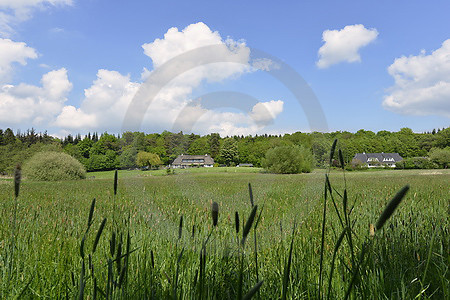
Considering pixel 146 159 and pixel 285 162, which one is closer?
pixel 146 159

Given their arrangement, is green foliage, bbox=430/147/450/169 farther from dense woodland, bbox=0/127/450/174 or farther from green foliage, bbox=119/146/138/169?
green foliage, bbox=119/146/138/169

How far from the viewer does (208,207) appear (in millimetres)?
5422

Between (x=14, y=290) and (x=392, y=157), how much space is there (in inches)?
4807

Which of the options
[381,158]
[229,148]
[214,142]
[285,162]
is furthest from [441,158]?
[214,142]

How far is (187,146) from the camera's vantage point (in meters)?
6.73

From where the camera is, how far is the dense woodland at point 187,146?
628 centimetres

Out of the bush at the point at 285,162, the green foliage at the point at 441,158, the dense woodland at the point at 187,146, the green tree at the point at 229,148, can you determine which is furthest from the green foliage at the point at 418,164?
the green tree at the point at 229,148

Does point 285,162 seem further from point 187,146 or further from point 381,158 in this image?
point 381,158

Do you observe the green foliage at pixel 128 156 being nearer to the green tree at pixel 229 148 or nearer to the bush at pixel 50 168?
the green tree at pixel 229 148

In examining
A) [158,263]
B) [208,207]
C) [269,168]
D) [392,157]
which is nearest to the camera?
[158,263]

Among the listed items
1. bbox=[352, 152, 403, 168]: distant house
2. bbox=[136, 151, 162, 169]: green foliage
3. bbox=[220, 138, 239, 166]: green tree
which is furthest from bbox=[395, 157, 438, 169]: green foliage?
bbox=[136, 151, 162, 169]: green foliage

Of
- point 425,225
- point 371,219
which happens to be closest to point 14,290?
point 371,219

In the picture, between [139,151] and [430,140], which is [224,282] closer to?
[139,151]

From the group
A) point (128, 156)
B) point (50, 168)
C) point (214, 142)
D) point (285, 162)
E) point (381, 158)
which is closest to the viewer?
point (128, 156)
